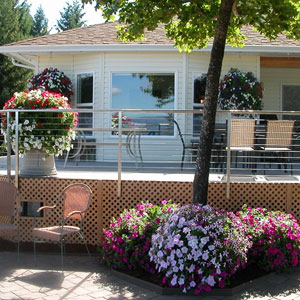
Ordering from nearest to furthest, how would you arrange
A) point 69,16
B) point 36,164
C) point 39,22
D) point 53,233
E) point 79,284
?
point 79,284 < point 53,233 < point 36,164 < point 39,22 < point 69,16

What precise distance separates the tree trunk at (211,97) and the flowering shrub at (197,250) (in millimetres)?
562

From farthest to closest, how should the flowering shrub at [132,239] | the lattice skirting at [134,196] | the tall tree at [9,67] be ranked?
the tall tree at [9,67] → the lattice skirting at [134,196] → the flowering shrub at [132,239]

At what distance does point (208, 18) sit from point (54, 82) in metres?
5.81

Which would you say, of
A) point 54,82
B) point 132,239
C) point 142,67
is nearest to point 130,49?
point 142,67

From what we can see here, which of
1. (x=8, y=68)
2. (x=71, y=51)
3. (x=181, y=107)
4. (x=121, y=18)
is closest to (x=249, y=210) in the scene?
(x=121, y=18)

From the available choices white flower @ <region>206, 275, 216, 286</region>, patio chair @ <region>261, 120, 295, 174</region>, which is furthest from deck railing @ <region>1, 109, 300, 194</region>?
white flower @ <region>206, 275, 216, 286</region>

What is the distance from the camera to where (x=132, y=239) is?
5.74 metres

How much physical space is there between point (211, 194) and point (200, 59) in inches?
198

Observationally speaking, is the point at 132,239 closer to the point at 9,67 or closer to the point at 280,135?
the point at 280,135

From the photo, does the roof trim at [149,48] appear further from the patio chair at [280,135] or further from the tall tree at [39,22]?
the tall tree at [39,22]

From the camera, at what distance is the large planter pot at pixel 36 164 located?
735 centimetres

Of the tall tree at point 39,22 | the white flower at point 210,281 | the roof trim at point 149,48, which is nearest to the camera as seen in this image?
the white flower at point 210,281

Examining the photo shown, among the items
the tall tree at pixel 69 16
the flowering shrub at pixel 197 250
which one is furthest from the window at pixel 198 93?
the tall tree at pixel 69 16

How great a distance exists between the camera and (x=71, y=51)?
36.1ft
